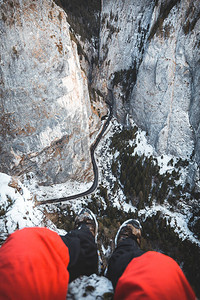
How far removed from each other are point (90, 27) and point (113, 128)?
2584 centimetres

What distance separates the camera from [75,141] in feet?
71.9

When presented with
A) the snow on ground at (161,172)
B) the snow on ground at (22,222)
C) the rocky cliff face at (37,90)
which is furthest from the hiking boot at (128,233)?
the snow on ground at (161,172)

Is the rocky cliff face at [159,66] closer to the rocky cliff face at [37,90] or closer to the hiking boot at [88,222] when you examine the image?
the rocky cliff face at [37,90]

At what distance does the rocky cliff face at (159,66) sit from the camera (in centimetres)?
2238

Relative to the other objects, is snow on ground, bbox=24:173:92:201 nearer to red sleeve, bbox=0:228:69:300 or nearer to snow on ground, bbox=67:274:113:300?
snow on ground, bbox=67:274:113:300

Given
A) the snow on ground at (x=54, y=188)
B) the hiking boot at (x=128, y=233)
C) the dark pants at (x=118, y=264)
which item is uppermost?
the dark pants at (x=118, y=264)

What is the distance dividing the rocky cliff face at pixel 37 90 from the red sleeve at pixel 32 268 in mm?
15816

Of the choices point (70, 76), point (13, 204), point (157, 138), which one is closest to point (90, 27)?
point (70, 76)

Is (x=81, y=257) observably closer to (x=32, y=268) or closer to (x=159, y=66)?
(x=32, y=268)

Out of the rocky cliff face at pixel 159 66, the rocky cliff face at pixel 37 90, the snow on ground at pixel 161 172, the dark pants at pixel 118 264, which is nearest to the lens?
the dark pants at pixel 118 264

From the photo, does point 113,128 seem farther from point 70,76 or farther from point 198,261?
point 198,261

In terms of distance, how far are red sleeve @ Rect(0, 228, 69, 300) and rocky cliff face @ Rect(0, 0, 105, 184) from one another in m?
15.8

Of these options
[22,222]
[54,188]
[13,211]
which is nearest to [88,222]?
[22,222]

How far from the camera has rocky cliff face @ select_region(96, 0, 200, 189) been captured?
22.4 m
